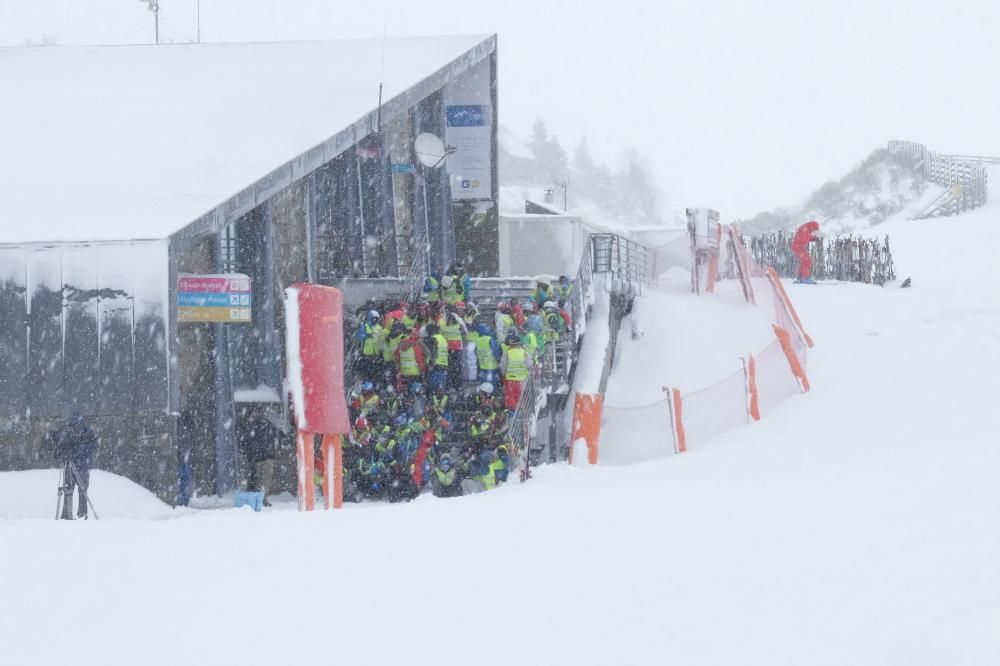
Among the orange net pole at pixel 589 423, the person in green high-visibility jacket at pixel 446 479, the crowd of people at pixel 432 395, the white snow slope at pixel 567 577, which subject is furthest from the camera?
the orange net pole at pixel 589 423

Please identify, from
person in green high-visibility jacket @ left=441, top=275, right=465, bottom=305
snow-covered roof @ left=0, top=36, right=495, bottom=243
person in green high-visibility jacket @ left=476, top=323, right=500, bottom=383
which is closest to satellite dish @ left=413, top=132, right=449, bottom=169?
snow-covered roof @ left=0, top=36, right=495, bottom=243

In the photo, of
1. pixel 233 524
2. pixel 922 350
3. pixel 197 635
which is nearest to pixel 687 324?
pixel 922 350

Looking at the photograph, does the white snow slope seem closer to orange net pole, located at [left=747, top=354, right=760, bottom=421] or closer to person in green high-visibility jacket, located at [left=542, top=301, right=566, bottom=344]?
orange net pole, located at [left=747, top=354, right=760, bottom=421]

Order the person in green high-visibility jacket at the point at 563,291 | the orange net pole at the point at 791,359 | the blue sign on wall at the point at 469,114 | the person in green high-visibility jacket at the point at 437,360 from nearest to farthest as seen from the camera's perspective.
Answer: the person in green high-visibility jacket at the point at 437,360, the orange net pole at the point at 791,359, the person in green high-visibility jacket at the point at 563,291, the blue sign on wall at the point at 469,114

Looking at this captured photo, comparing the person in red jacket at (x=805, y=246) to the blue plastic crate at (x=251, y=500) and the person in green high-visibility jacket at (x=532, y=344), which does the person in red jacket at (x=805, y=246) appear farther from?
the blue plastic crate at (x=251, y=500)

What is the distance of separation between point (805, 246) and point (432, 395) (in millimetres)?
15921

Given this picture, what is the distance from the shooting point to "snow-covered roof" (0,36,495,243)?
1385cm

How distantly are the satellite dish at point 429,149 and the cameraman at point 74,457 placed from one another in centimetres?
1035

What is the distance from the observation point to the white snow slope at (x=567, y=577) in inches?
193

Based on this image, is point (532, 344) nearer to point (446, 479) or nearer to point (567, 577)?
point (446, 479)

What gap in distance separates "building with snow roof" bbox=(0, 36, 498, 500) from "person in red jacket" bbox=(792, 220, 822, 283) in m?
8.89

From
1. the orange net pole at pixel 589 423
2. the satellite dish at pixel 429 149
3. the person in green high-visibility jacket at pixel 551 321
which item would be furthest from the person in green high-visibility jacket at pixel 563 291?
the satellite dish at pixel 429 149

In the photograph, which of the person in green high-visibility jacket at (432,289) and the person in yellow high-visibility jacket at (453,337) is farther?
the person in green high-visibility jacket at (432,289)

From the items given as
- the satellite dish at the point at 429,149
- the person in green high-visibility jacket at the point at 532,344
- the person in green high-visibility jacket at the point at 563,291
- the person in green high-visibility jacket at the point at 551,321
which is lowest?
the person in green high-visibility jacket at the point at 532,344
